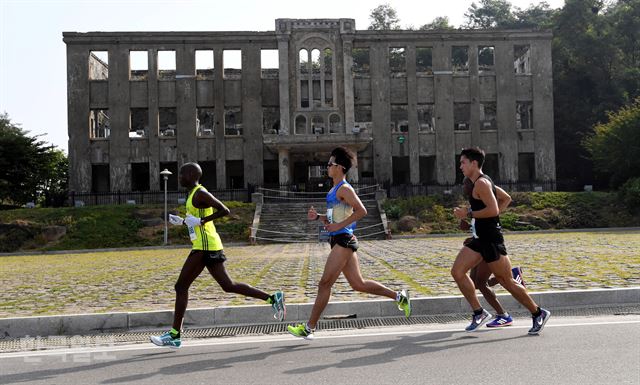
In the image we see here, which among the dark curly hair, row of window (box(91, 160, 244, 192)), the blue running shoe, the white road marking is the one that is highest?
row of window (box(91, 160, 244, 192))

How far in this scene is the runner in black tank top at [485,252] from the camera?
6438 millimetres

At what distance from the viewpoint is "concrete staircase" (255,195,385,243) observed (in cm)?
2680

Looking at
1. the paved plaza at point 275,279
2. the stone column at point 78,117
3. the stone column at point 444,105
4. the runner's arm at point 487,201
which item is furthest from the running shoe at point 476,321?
the stone column at point 78,117

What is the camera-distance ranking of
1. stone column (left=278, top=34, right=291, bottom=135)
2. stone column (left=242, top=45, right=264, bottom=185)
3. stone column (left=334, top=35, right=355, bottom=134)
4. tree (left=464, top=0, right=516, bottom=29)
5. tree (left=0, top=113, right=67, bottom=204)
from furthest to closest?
tree (left=464, top=0, right=516, bottom=29)
stone column (left=242, top=45, right=264, bottom=185)
stone column (left=334, top=35, right=355, bottom=134)
stone column (left=278, top=34, right=291, bottom=135)
tree (left=0, top=113, right=67, bottom=204)

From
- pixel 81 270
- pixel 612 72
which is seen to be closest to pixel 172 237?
pixel 81 270

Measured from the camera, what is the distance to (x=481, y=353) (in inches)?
222

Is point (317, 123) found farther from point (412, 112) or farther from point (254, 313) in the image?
point (254, 313)

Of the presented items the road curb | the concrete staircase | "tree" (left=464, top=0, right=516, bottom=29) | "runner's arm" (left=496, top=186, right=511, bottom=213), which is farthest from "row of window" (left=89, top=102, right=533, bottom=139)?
"runner's arm" (left=496, top=186, right=511, bottom=213)

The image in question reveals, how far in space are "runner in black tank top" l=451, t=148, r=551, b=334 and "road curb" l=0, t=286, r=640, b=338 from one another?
1.33 m

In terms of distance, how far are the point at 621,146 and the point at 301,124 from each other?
66.1 feet

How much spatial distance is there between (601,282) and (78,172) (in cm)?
3670

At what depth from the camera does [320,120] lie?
40.7 meters

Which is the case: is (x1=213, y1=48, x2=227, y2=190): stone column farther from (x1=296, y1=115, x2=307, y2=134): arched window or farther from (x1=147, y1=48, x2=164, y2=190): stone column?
(x1=296, y1=115, x2=307, y2=134): arched window

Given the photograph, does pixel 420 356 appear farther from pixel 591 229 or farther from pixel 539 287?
pixel 591 229
